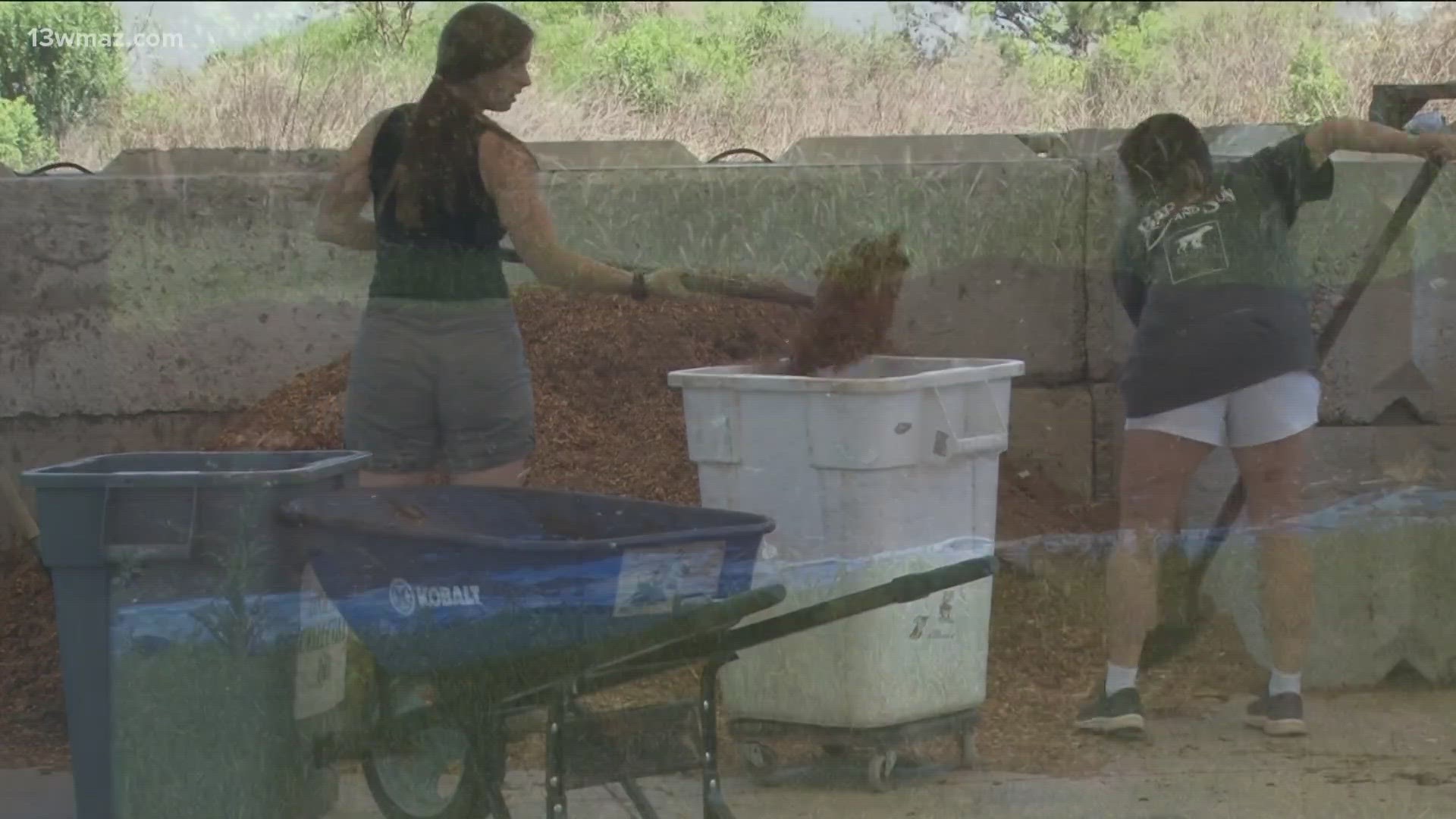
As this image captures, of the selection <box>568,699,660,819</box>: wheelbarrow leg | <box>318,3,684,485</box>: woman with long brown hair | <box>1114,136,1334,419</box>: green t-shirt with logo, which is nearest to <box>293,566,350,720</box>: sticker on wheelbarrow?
<box>318,3,684,485</box>: woman with long brown hair

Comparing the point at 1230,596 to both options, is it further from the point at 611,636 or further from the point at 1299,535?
the point at 611,636

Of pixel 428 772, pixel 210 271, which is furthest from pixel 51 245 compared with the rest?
pixel 428 772

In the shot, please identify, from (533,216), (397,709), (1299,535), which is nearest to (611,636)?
(397,709)

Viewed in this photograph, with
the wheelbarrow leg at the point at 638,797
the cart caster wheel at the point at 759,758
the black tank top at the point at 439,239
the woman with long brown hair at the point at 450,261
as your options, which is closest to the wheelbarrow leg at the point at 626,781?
the wheelbarrow leg at the point at 638,797

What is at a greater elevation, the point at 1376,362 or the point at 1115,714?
the point at 1376,362

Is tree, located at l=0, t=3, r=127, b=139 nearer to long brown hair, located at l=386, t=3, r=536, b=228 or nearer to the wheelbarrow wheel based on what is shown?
long brown hair, located at l=386, t=3, r=536, b=228

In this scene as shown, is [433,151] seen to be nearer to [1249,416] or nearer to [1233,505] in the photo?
[1249,416]

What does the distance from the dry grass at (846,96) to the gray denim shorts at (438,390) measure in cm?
40

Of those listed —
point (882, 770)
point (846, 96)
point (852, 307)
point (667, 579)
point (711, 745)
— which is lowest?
point (882, 770)

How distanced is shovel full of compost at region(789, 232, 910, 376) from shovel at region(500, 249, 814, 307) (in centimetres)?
6

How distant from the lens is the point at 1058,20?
4242 mm

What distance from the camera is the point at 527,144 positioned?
4086 millimetres

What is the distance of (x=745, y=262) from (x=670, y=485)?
0.53m

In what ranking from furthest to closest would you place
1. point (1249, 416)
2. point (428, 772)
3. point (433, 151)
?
point (1249, 416) < point (433, 151) < point (428, 772)
